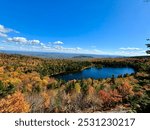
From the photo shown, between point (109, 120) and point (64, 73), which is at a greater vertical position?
point (109, 120)

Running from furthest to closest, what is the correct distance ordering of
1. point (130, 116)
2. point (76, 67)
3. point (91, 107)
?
1. point (76, 67)
2. point (91, 107)
3. point (130, 116)

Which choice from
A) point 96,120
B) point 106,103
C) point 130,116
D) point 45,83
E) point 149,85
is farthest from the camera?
point 45,83

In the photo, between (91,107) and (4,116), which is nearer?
(4,116)

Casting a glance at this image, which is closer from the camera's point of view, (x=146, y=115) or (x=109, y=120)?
(x=109, y=120)

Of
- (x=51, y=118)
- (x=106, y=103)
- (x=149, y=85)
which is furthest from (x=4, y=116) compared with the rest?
(x=106, y=103)

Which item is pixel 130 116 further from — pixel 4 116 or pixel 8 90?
pixel 8 90

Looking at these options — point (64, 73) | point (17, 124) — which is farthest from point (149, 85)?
point (64, 73)

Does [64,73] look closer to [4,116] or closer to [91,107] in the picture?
[91,107]

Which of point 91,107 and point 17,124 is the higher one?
point 17,124

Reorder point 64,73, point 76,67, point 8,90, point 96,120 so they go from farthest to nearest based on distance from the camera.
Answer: point 76,67
point 64,73
point 8,90
point 96,120

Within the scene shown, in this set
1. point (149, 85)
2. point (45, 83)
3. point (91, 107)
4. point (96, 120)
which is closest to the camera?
point (96, 120)
